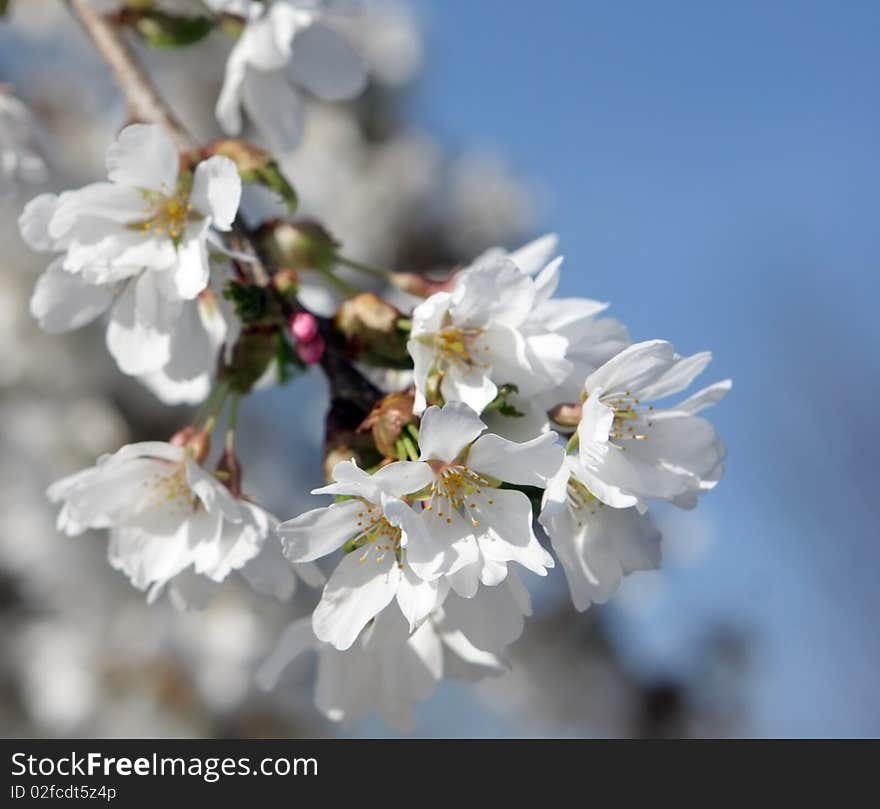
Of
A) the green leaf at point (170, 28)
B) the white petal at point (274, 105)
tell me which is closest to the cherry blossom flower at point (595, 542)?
the white petal at point (274, 105)

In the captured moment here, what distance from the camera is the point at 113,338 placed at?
3.40 ft

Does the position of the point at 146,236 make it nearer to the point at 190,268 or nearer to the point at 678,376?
the point at 190,268

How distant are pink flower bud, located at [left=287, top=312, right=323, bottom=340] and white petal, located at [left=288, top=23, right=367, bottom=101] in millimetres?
506

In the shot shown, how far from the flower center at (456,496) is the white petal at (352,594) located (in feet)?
0.23

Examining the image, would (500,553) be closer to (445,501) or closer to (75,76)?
(445,501)

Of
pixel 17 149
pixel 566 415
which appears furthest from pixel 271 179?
pixel 17 149

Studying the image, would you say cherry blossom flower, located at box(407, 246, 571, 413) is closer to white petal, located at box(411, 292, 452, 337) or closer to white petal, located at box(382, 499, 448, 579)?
white petal, located at box(411, 292, 452, 337)

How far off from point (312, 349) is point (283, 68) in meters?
0.54

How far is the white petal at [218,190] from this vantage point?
951 millimetres

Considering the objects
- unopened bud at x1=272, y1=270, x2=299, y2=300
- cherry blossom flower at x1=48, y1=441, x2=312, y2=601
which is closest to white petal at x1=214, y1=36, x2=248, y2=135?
unopened bud at x1=272, y1=270, x2=299, y2=300

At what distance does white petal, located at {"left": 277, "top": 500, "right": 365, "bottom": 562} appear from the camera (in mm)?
853

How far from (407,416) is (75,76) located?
17.5 ft

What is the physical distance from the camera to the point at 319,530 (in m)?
0.86
